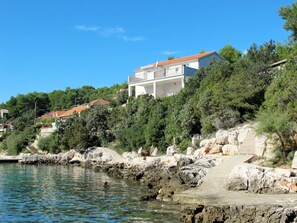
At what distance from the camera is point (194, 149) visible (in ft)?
119

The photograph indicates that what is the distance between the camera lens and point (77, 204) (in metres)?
21.5

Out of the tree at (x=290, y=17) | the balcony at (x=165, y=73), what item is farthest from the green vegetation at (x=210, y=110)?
the balcony at (x=165, y=73)

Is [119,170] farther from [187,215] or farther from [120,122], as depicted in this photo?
[187,215]

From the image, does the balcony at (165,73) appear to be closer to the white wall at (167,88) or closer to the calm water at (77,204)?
the white wall at (167,88)

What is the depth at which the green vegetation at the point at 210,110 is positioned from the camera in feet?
93.8

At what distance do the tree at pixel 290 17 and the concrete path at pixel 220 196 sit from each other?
619 inches

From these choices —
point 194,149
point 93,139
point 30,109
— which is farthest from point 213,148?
point 30,109

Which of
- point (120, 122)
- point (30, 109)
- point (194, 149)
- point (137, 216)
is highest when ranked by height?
point (30, 109)

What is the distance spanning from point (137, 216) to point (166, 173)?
10426 mm

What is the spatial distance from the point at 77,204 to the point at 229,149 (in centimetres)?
1448

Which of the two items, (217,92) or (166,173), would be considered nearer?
(166,173)

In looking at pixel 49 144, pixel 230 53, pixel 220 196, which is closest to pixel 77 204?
pixel 220 196

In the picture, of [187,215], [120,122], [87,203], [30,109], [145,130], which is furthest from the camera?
[30,109]

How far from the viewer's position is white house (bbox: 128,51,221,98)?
53850 millimetres
